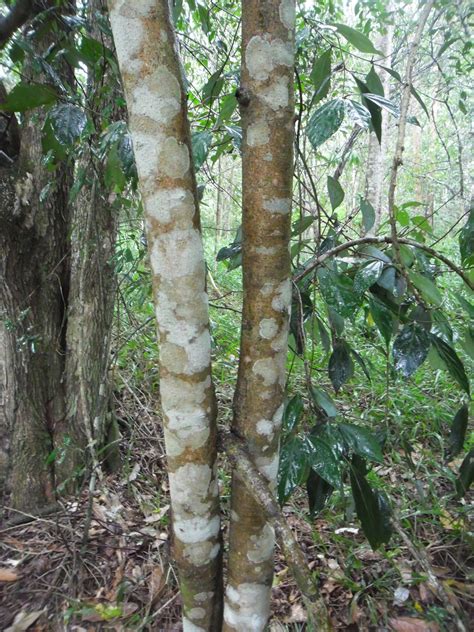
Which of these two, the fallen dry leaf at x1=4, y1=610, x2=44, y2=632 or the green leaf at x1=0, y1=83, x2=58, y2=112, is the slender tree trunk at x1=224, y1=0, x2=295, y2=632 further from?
the fallen dry leaf at x1=4, y1=610, x2=44, y2=632

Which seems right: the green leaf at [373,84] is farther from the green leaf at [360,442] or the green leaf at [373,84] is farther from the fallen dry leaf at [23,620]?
the fallen dry leaf at [23,620]

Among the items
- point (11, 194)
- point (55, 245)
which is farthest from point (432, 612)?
point (11, 194)

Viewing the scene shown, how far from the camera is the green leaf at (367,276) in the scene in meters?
1.01

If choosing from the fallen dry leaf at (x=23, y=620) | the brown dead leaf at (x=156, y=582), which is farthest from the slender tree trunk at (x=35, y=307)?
the brown dead leaf at (x=156, y=582)

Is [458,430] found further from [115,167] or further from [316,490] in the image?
[115,167]

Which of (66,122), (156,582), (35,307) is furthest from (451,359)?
(35,307)

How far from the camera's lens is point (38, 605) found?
1.46 meters

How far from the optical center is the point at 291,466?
0.95m

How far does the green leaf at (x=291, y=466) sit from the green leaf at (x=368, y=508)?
0.50ft

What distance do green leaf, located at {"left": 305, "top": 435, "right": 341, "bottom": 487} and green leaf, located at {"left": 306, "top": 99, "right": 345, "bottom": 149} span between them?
60cm

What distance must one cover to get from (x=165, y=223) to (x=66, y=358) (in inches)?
51.2

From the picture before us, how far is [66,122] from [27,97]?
9cm

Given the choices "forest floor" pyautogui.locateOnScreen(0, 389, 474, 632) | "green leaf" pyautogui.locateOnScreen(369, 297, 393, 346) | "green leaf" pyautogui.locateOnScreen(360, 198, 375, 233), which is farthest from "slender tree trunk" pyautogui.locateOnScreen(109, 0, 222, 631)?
"forest floor" pyautogui.locateOnScreen(0, 389, 474, 632)

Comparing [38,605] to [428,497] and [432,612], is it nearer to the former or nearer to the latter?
[432,612]
